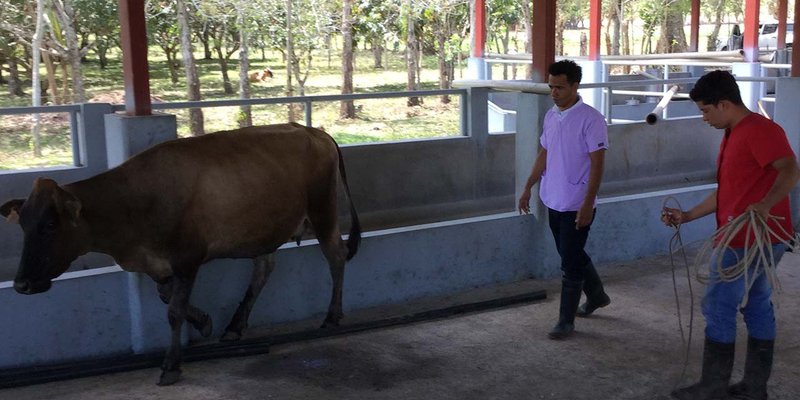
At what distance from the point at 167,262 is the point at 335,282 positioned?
1.31m

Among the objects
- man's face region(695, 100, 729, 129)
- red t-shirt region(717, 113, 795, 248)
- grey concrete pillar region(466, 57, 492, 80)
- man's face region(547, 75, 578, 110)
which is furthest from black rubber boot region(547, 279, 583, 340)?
grey concrete pillar region(466, 57, 492, 80)

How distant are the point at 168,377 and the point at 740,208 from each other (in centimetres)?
318

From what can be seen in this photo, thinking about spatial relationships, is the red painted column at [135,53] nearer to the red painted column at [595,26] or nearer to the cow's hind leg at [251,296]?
the cow's hind leg at [251,296]

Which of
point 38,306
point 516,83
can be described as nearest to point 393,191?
point 516,83

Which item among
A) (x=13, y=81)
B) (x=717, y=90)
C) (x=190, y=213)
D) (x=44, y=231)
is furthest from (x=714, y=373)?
A: (x=13, y=81)

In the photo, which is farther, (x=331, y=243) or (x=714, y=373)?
(x=331, y=243)

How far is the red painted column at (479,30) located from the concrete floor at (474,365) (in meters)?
12.1

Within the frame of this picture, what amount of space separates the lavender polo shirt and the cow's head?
9.29ft

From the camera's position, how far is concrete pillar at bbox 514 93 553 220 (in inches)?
290

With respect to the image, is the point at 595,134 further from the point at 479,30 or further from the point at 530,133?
the point at 479,30

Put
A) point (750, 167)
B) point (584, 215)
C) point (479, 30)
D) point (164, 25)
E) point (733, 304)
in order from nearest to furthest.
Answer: point (750, 167) < point (733, 304) < point (584, 215) < point (479, 30) < point (164, 25)

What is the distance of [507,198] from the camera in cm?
1129

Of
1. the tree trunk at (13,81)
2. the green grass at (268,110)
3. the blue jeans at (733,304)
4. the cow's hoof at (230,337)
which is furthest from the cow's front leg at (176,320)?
the tree trunk at (13,81)

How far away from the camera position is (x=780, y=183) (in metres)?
4.25
